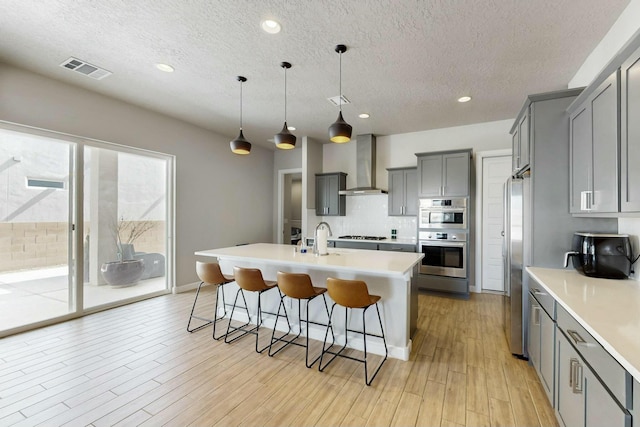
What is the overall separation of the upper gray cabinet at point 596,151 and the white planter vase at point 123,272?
5410 millimetres

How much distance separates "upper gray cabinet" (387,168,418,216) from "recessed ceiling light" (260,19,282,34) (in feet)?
11.6

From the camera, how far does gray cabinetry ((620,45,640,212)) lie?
146 cm

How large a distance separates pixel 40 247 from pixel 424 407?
4497 mm

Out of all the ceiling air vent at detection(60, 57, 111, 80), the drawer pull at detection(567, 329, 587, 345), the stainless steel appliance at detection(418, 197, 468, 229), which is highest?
the ceiling air vent at detection(60, 57, 111, 80)

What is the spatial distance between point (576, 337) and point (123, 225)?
5137 millimetres

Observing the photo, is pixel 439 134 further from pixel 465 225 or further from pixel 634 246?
pixel 634 246

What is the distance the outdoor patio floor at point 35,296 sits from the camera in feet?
10.3

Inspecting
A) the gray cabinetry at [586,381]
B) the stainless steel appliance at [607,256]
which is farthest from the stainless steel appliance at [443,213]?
the gray cabinetry at [586,381]

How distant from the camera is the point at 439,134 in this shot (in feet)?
17.2

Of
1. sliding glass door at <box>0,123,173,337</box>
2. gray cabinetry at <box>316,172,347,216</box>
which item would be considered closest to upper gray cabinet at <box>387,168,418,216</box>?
gray cabinetry at <box>316,172,347,216</box>

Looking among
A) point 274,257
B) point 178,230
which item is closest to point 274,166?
point 178,230

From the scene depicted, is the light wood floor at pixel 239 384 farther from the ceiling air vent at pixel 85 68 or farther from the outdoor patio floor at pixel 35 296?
the ceiling air vent at pixel 85 68

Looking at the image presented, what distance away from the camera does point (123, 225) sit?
4.19 meters

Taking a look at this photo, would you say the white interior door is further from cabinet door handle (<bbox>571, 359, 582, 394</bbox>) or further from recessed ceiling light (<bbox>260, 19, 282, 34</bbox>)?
recessed ceiling light (<bbox>260, 19, 282, 34</bbox>)
